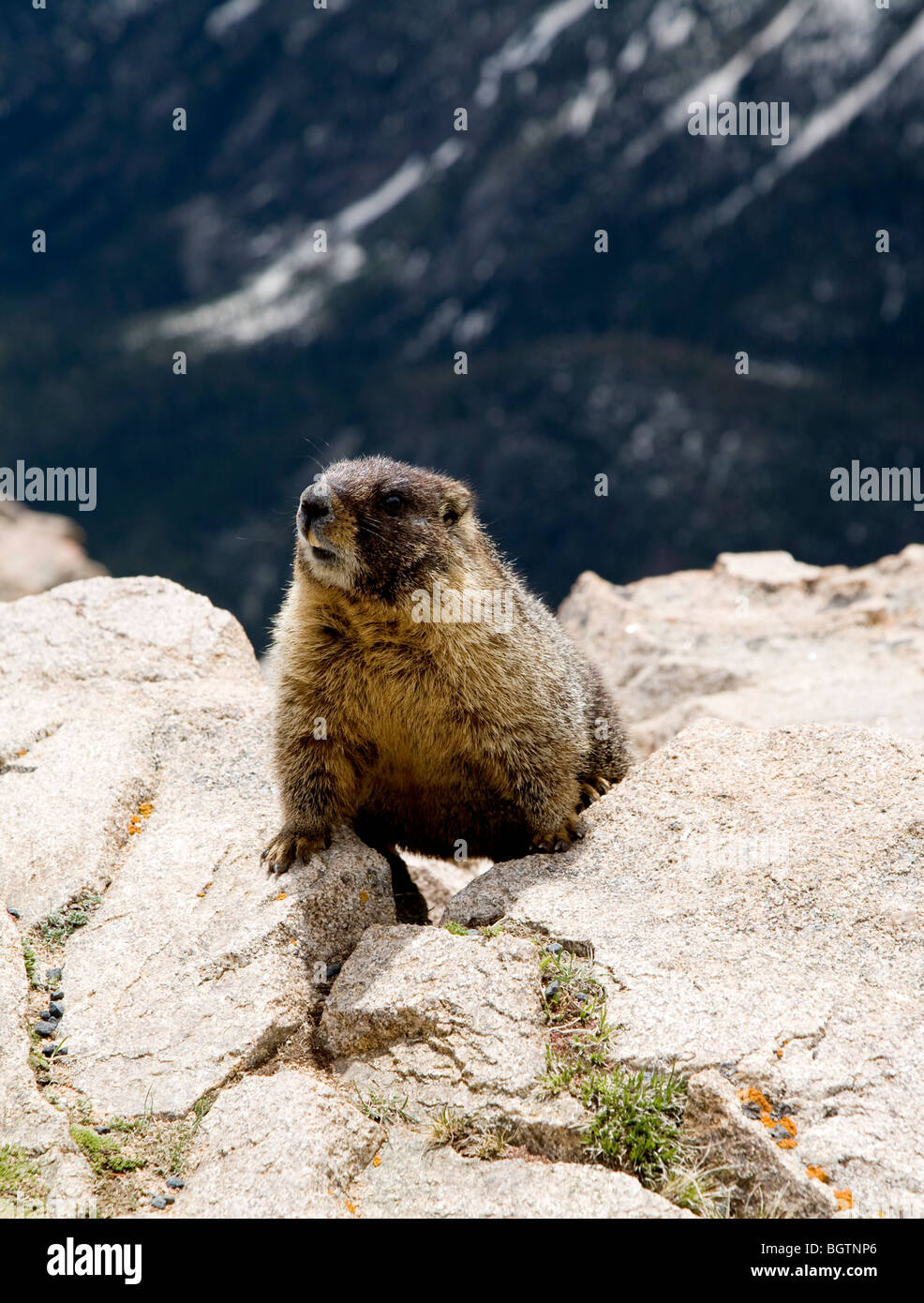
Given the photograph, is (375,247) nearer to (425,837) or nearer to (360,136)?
(360,136)

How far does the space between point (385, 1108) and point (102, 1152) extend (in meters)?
1.23

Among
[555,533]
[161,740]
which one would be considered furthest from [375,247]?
[161,740]

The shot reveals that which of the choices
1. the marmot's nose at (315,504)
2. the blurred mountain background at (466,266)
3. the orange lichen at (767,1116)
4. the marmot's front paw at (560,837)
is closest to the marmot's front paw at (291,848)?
the marmot's front paw at (560,837)

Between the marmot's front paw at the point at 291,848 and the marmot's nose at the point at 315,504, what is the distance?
1.88 metres

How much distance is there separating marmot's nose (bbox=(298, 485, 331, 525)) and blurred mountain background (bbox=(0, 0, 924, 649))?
2345 centimetres

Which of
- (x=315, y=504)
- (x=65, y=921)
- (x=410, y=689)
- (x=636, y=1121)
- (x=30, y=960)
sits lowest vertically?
(x=636, y=1121)

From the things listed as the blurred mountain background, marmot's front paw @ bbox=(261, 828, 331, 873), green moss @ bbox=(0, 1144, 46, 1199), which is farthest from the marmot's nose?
the blurred mountain background

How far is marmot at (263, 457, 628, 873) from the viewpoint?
20.9ft

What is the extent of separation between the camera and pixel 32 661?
8.77 metres

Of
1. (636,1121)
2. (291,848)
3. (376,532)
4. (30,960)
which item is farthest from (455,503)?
(636,1121)

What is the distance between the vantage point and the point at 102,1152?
4.71m

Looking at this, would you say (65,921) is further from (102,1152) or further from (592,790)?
(592,790)
